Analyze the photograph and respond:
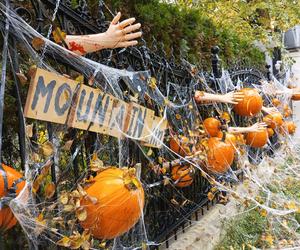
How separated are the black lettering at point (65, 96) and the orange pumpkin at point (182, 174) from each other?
183 centimetres

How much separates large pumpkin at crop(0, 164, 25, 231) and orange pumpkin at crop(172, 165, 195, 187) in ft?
6.97

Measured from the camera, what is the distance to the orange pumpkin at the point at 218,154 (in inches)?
152

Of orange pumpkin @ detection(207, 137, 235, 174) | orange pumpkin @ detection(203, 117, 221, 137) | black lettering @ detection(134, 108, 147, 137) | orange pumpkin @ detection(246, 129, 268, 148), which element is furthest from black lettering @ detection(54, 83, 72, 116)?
orange pumpkin @ detection(246, 129, 268, 148)

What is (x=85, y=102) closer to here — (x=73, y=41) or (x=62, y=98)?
(x=62, y=98)

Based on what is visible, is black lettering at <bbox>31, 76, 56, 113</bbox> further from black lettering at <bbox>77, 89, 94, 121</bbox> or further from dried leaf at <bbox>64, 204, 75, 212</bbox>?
dried leaf at <bbox>64, 204, 75, 212</bbox>

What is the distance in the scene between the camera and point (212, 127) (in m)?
4.16

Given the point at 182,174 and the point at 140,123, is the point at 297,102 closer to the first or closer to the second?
the point at 182,174

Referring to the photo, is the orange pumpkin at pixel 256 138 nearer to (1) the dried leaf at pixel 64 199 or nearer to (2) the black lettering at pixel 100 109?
(2) the black lettering at pixel 100 109

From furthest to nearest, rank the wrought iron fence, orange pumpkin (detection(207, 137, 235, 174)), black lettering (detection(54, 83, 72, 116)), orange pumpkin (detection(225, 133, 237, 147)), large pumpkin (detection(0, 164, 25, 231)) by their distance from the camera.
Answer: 1. orange pumpkin (detection(225, 133, 237, 147))
2. orange pumpkin (detection(207, 137, 235, 174))
3. the wrought iron fence
4. black lettering (detection(54, 83, 72, 116))
5. large pumpkin (detection(0, 164, 25, 231))

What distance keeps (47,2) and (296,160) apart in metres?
6.58

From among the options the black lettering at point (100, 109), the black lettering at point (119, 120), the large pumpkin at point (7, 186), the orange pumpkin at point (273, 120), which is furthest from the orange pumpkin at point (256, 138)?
the large pumpkin at point (7, 186)

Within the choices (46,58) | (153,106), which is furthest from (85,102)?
(153,106)

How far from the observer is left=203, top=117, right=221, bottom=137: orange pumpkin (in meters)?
4.16

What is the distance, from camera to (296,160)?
24.9ft
